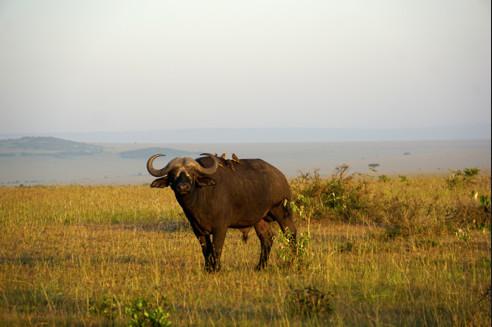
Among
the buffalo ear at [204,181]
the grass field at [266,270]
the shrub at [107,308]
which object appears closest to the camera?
the shrub at [107,308]

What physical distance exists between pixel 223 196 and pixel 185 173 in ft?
2.21

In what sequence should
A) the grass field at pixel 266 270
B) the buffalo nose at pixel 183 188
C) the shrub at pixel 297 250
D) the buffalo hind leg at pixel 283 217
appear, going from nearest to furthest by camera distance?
the grass field at pixel 266 270 → the buffalo nose at pixel 183 188 → the shrub at pixel 297 250 → the buffalo hind leg at pixel 283 217

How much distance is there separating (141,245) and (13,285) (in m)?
3.49

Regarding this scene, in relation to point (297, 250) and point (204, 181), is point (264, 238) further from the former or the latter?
point (204, 181)

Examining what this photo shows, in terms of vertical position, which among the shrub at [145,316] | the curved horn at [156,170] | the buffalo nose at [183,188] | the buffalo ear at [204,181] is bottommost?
the shrub at [145,316]

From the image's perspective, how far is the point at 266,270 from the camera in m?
9.00

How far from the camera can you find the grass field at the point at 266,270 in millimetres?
6535

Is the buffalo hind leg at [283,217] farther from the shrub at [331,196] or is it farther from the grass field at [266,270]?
the shrub at [331,196]

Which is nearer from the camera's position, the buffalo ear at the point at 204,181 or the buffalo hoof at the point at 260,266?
the buffalo ear at the point at 204,181

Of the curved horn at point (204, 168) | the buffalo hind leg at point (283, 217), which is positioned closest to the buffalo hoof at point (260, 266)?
the buffalo hind leg at point (283, 217)

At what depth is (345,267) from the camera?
29.6 feet

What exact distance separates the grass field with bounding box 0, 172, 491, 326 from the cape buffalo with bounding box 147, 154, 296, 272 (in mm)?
415

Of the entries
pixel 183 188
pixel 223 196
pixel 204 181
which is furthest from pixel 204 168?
pixel 183 188

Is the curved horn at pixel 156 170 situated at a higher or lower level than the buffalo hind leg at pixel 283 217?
higher
